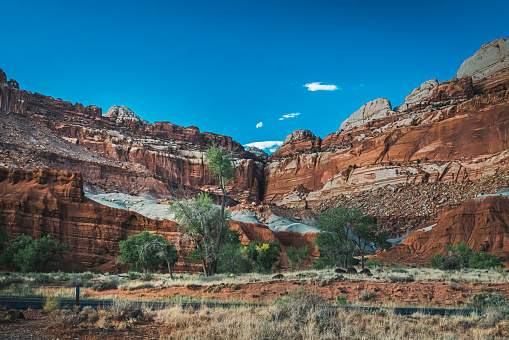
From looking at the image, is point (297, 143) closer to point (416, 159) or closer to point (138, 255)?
point (416, 159)

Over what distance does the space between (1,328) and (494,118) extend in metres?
96.5

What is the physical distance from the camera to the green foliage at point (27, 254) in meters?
36.3

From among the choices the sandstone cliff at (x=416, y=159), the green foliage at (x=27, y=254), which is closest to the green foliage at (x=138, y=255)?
the green foliage at (x=27, y=254)

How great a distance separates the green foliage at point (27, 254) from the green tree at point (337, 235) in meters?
28.4

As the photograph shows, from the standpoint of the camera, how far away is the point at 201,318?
31.0 ft

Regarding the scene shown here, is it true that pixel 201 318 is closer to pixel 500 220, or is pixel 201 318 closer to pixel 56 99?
pixel 500 220

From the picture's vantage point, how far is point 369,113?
140125 millimetres

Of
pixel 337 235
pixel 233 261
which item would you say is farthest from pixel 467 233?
pixel 233 261

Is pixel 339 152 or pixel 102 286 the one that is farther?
pixel 339 152

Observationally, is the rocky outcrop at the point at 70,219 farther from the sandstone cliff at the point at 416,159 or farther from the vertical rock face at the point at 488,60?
the vertical rock face at the point at 488,60

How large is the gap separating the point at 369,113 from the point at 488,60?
4054cm

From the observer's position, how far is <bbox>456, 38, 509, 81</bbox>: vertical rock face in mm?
113125

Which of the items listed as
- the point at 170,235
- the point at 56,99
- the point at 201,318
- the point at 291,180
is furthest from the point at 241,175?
the point at 201,318

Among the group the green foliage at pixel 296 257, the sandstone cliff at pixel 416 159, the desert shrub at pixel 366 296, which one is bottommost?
the green foliage at pixel 296 257
